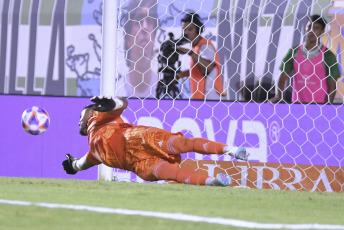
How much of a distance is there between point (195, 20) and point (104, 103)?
1048mm

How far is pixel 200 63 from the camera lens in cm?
527

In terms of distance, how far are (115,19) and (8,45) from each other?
96 centimetres

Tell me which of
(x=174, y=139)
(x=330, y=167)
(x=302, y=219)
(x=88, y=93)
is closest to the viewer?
(x=302, y=219)

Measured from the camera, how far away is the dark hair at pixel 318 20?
5.05m

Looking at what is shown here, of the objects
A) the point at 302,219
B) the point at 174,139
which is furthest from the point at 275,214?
the point at 174,139

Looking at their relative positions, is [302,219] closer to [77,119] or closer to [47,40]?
[77,119]

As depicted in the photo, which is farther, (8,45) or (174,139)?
(8,45)

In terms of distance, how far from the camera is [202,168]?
5238 millimetres

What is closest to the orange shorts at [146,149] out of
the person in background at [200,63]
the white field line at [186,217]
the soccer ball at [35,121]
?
the soccer ball at [35,121]

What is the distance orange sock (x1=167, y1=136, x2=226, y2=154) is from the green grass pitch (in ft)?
0.73

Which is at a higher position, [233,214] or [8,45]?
[8,45]

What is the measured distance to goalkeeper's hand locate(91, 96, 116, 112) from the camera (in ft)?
14.9

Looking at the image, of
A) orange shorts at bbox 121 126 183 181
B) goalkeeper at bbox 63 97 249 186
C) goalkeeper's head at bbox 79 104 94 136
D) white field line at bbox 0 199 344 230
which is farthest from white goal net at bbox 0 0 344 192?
white field line at bbox 0 199 344 230

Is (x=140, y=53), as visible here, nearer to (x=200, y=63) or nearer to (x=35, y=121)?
(x=200, y=63)
